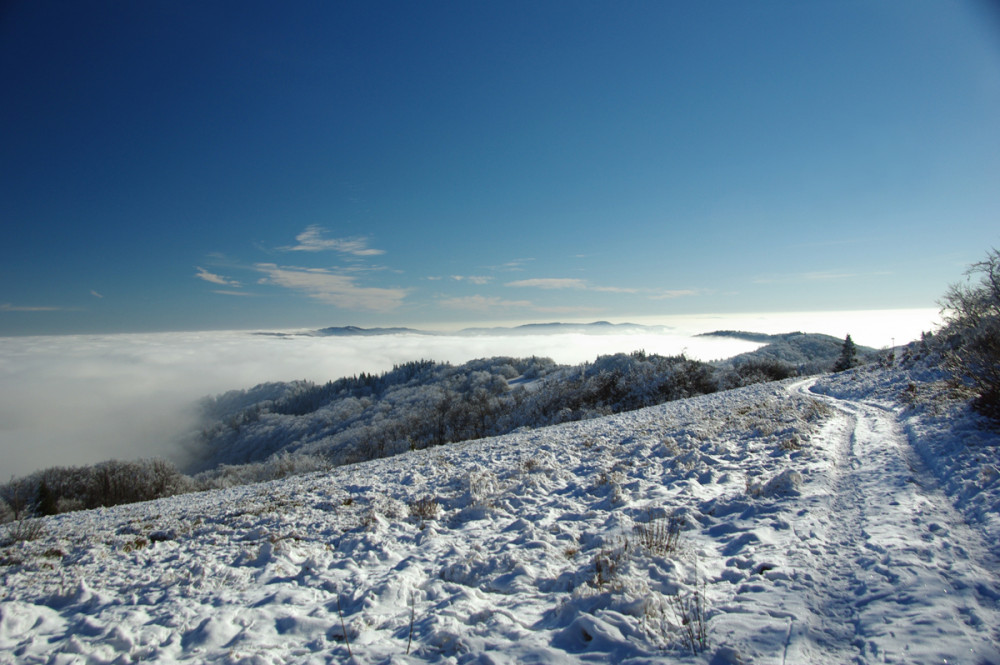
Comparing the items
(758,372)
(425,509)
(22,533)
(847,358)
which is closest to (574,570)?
(425,509)

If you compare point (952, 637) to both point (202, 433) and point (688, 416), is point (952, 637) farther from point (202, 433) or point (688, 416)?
point (202, 433)

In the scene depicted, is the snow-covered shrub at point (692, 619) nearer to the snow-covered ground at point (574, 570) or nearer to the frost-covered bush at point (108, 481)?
the snow-covered ground at point (574, 570)

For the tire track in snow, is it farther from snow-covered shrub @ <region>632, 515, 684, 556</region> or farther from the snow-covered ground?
snow-covered shrub @ <region>632, 515, 684, 556</region>

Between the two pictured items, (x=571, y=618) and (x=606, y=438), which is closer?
(x=571, y=618)

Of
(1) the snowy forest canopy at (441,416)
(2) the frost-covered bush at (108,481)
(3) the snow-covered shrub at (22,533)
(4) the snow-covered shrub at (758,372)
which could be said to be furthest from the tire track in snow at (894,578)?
(2) the frost-covered bush at (108,481)

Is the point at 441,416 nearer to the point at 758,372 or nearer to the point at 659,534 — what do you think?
the point at 758,372

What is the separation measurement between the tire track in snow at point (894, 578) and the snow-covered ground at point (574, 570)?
25mm

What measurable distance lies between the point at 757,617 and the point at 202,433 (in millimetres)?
230284

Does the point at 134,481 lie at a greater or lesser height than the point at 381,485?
lesser

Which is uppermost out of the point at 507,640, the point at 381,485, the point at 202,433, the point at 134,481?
the point at 507,640

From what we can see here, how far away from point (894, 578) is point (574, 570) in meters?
3.51

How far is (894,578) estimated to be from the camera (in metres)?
4.55

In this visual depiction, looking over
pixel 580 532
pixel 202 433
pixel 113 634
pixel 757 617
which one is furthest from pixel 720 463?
pixel 202 433

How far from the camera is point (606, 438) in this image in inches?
601
